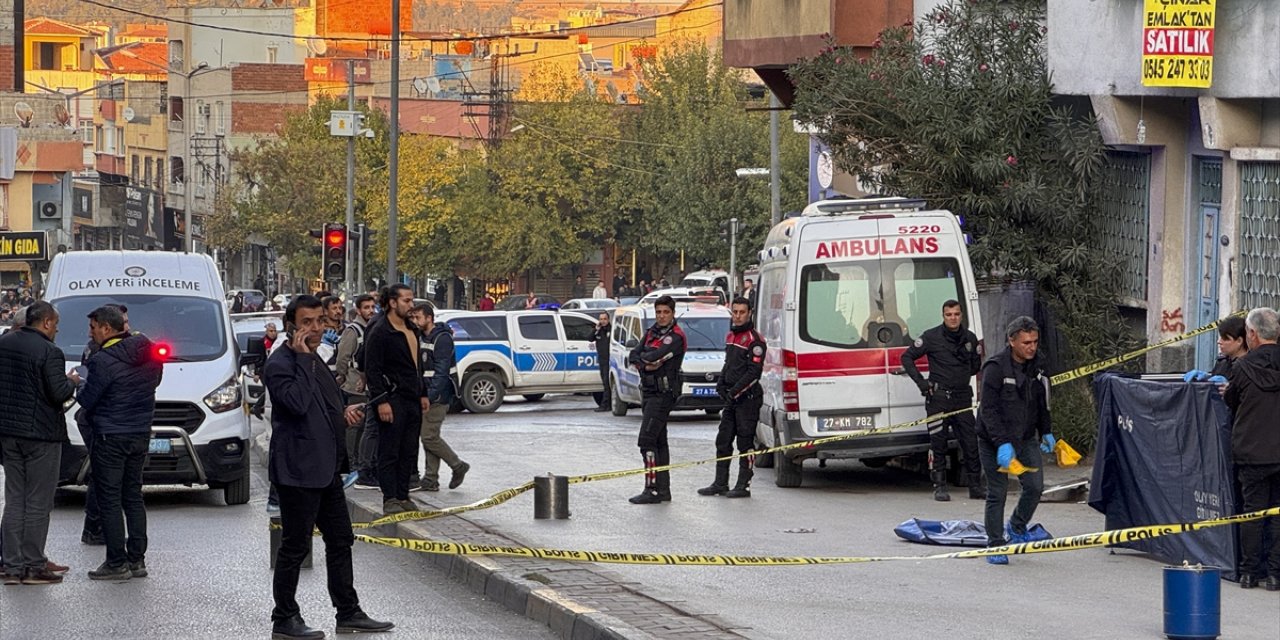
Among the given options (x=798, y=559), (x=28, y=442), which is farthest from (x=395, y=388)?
(x=798, y=559)

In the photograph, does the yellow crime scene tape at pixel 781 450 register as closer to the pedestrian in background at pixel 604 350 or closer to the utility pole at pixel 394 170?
the pedestrian in background at pixel 604 350

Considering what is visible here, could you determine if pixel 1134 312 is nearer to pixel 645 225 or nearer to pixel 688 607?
pixel 688 607

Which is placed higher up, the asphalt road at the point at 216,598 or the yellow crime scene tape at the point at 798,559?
the yellow crime scene tape at the point at 798,559

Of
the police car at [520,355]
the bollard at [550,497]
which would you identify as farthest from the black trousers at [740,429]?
the police car at [520,355]

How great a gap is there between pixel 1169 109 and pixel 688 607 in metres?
9.71

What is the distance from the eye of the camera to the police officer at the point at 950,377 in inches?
657

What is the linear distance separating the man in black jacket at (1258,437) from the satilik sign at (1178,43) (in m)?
5.36

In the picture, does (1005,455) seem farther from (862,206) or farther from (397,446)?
(862,206)

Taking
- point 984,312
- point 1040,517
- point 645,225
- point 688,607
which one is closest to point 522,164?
point 645,225

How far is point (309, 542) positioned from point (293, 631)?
20.8 inches

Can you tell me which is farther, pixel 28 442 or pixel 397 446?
pixel 397 446

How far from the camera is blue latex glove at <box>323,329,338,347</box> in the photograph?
730 inches

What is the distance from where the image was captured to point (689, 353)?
28000 millimetres

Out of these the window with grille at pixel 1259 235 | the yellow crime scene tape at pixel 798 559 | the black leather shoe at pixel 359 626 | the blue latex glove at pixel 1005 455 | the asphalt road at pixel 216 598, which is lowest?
the asphalt road at pixel 216 598
